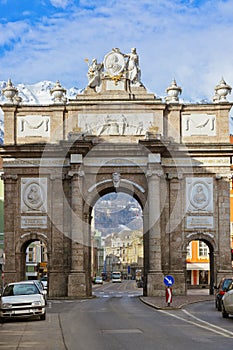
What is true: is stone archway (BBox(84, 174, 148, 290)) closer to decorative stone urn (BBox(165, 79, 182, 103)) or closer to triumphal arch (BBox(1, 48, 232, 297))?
triumphal arch (BBox(1, 48, 232, 297))

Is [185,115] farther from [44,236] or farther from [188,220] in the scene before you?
[44,236]

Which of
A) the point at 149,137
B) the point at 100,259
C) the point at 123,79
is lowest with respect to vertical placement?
the point at 100,259

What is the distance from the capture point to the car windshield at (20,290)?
93.9ft

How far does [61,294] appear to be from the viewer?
5100 centimetres

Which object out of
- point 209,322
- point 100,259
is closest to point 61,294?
point 209,322

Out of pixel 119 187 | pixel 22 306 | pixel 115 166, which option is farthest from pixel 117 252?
pixel 22 306

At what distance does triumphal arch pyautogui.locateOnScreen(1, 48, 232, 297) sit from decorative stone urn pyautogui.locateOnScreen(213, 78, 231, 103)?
107 millimetres

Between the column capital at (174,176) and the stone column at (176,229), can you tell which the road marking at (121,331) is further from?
the column capital at (174,176)

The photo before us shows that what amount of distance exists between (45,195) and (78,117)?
5.96 m

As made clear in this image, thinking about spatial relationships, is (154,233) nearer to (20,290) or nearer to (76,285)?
(76,285)

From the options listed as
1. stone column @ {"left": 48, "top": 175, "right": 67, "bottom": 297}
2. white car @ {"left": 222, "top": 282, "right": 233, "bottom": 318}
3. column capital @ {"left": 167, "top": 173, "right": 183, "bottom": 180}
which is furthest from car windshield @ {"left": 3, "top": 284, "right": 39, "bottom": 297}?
column capital @ {"left": 167, "top": 173, "right": 183, "bottom": 180}

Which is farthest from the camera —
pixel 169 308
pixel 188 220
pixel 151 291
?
pixel 188 220

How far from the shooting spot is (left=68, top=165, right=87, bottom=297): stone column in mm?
49719

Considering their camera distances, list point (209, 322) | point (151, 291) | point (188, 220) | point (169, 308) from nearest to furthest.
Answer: point (209, 322)
point (169, 308)
point (151, 291)
point (188, 220)
